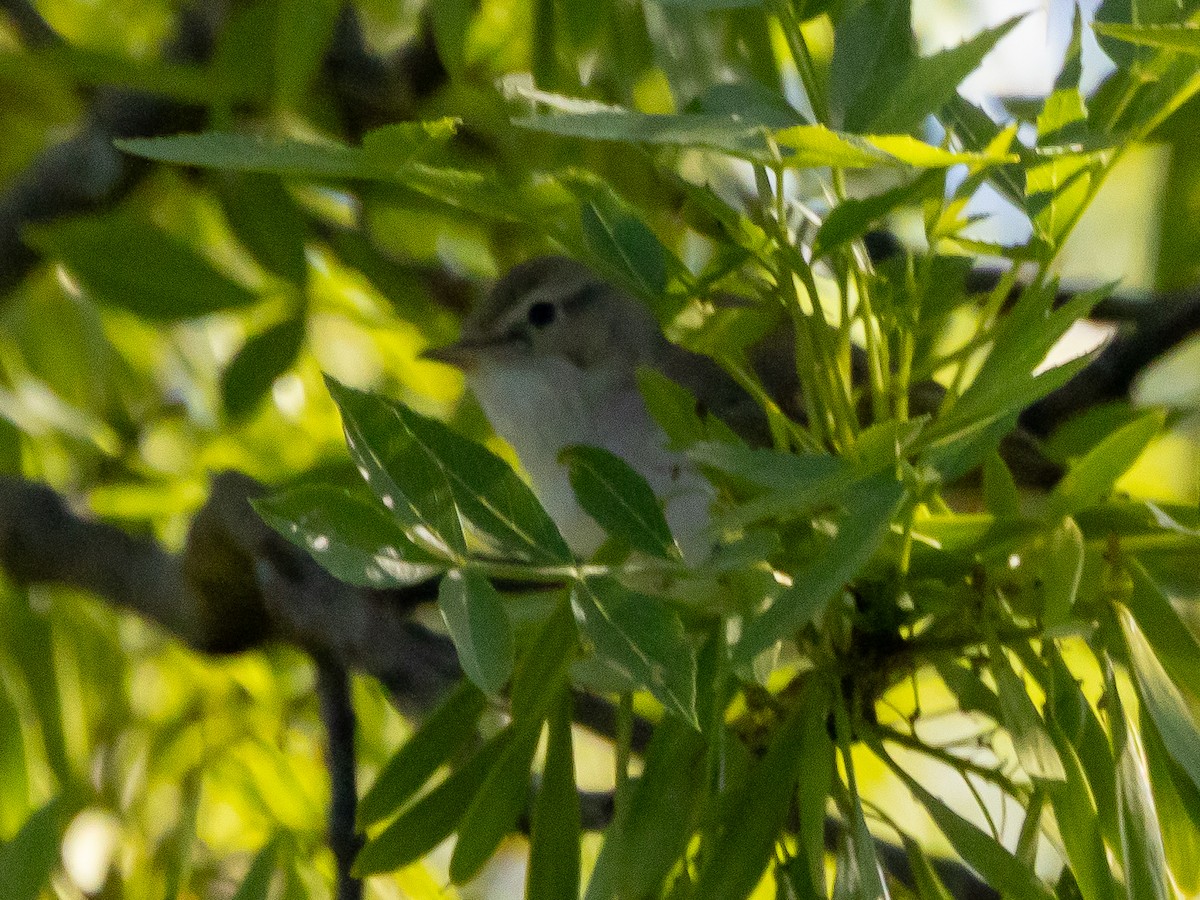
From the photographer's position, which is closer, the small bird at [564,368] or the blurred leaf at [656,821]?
the blurred leaf at [656,821]

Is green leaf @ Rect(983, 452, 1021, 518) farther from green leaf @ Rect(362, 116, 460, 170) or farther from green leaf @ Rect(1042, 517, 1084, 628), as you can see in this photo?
green leaf @ Rect(362, 116, 460, 170)

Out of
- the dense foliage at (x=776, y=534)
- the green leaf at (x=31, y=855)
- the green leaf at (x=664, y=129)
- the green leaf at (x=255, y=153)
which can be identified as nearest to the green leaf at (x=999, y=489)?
the dense foliage at (x=776, y=534)

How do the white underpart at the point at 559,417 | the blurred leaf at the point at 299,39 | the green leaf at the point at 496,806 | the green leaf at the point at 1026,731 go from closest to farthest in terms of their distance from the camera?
the green leaf at the point at 1026,731
the green leaf at the point at 496,806
the blurred leaf at the point at 299,39
the white underpart at the point at 559,417

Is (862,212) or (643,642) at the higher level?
(862,212)

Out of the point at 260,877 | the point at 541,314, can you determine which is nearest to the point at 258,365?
the point at 541,314

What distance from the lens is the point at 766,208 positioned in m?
0.75

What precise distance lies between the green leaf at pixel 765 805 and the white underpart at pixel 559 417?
749 millimetres

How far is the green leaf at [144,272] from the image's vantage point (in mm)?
1330

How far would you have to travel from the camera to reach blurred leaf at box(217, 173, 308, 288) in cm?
142

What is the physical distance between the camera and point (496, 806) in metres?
0.82

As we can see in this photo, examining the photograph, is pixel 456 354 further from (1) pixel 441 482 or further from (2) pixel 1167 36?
(2) pixel 1167 36

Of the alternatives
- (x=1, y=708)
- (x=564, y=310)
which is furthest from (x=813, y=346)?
(x=564, y=310)

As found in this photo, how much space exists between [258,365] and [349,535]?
81 cm

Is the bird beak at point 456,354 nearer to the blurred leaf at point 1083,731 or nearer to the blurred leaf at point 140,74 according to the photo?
the blurred leaf at point 140,74
